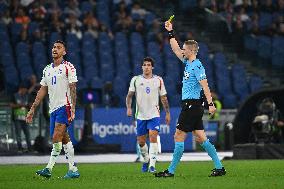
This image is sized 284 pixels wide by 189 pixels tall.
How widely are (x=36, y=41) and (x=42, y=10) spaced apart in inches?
68.2

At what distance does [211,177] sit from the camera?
1568 centimetres

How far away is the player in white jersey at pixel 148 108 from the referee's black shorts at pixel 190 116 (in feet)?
9.03

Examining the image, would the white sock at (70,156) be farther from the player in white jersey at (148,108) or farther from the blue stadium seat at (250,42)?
the blue stadium seat at (250,42)

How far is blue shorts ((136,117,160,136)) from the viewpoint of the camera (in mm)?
19016

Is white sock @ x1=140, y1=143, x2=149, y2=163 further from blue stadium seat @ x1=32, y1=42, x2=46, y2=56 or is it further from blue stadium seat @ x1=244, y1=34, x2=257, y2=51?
blue stadium seat @ x1=244, y1=34, x2=257, y2=51

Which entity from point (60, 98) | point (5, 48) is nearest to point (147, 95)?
point (60, 98)

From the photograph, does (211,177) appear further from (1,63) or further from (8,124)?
(1,63)

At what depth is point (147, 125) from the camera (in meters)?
19.1

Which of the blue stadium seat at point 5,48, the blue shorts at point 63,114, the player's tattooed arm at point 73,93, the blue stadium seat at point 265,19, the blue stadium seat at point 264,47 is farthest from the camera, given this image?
the blue stadium seat at point 265,19

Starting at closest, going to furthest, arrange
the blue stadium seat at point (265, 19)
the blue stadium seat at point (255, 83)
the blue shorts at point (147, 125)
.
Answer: the blue shorts at point (147, 125)
the blue stadium seat at point (255, 83)
the blue stadium seat at point (265, 19)

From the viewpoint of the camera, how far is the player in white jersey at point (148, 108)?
742 inches

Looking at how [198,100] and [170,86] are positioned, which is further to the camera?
[170,86]

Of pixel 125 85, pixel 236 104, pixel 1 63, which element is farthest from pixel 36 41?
pixel 236 104

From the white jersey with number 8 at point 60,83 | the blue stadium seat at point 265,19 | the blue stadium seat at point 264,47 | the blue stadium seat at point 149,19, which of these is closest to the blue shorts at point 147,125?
the white jersey with number 8 at point 60,83
